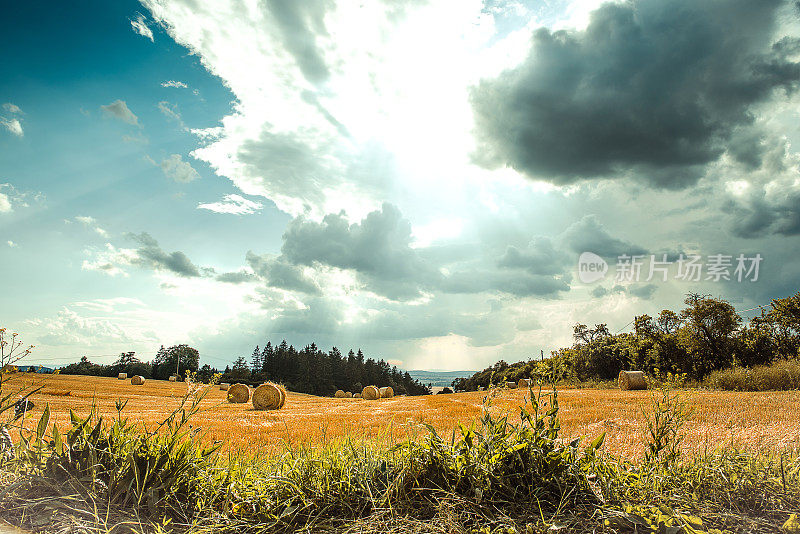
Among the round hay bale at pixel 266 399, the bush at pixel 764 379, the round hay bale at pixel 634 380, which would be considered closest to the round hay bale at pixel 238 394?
the round hay bale at pixel 266 399

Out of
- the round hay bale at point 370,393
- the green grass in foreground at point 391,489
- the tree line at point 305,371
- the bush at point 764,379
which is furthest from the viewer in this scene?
the tree line at point 305,371

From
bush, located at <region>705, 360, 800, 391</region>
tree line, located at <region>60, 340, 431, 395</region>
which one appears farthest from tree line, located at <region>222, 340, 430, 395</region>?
bush, located at <region>705, 360, 800, 391</region>

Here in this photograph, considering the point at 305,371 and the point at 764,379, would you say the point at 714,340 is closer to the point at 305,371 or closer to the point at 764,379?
the point at 764,379

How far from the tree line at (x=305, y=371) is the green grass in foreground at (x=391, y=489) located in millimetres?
53996

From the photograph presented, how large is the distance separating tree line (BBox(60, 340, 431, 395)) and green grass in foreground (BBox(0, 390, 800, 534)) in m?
54.0

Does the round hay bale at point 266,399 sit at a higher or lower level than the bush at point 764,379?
lower

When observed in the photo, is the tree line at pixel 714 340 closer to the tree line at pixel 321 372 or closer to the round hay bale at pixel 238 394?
the round hay bale at pixel 238 394

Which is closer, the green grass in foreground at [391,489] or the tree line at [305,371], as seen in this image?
the green grass in foreground at [391,489]

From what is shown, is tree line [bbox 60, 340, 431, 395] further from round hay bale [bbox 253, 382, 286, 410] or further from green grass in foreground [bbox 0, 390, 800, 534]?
green grass in foreground [bbox 0, 390, 800, 534]

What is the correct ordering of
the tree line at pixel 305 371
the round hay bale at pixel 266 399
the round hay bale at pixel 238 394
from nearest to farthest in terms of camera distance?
the round hay bale at pixel 266 399 → the round hay bale at pixel 238 394 → the tree line at pixel 305 371

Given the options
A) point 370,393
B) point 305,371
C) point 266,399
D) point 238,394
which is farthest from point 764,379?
point 305,371

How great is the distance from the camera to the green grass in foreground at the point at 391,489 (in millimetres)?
2225

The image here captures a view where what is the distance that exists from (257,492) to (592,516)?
1957 millimetres

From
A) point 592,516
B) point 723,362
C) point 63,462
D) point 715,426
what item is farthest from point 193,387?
point 723,362
